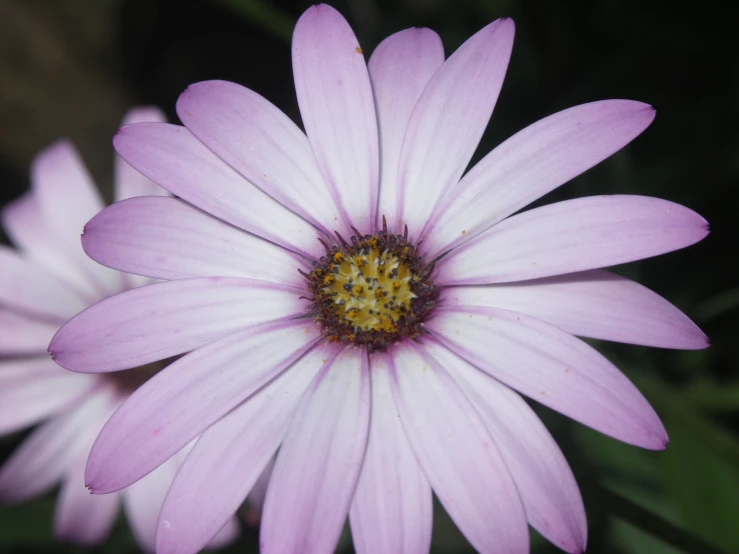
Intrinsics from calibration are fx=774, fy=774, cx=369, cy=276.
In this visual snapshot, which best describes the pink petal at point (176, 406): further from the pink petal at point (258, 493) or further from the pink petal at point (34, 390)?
the pink petal at point (34, 390)

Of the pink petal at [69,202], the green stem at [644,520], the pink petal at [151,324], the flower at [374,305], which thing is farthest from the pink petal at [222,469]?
the pink petal at [69,202]

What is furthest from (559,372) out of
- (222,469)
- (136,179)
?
(136,179)

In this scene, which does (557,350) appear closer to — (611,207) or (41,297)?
(611,207)

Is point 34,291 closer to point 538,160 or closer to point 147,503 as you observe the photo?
point 147,503

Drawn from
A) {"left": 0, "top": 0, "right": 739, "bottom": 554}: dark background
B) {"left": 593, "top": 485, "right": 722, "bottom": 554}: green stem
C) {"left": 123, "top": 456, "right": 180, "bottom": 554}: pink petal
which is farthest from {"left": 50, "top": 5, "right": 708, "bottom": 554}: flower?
{"left": 123, "top": 456, "right": 180, "bottom": 554}: pink petal

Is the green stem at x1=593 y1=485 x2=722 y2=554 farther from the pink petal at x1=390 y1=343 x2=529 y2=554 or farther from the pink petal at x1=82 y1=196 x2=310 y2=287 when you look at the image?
the pink petal at x1=82 y1=196 x2=310 y2=287

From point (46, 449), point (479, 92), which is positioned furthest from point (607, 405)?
point (46, 449)
